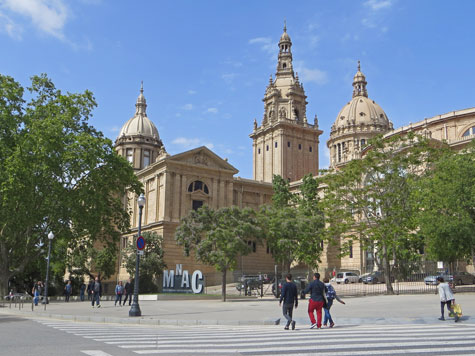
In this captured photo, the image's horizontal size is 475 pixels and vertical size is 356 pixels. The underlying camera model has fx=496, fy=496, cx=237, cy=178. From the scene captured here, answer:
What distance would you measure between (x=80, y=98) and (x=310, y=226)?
74.5ft

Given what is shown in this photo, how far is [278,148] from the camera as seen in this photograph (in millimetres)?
93000

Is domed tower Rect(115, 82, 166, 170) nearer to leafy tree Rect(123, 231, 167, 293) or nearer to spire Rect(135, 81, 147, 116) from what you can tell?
spire Rect(135, 81, 147, 116)

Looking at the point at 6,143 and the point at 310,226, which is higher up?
the point at 6,143

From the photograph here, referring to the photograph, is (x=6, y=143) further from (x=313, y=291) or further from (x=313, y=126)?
(x=313, y=126)

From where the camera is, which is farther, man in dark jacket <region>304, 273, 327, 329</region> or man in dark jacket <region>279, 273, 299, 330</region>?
man in dark jacket <region>279, 273, 299, 330</region>

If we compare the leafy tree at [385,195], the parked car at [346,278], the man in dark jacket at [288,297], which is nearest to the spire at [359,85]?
the parked car at [346,278]

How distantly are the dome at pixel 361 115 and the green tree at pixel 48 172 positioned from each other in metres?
78.7

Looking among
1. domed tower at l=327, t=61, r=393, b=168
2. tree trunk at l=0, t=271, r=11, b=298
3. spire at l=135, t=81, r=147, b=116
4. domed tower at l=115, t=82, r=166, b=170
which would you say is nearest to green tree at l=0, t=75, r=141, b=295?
tree trunk at l=0, t=271, r=11, b=298

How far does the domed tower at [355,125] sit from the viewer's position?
109500mm

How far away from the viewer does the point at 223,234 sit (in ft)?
125

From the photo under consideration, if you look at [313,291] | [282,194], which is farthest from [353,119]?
[313,291]

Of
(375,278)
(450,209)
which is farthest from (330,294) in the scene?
(375,278)

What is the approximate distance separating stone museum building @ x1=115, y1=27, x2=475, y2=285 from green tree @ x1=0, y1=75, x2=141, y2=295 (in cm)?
1194

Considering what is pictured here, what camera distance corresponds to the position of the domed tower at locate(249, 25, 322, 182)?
92.7 m
